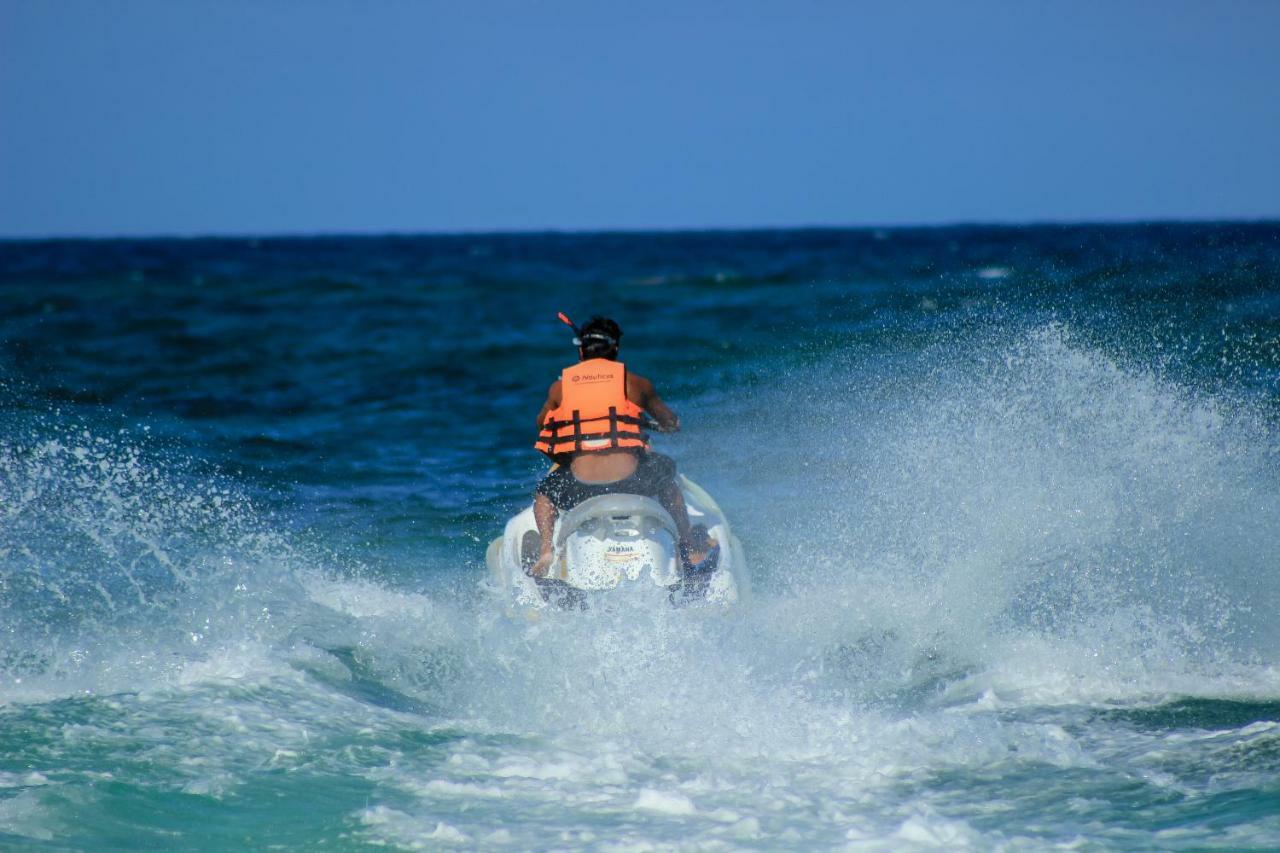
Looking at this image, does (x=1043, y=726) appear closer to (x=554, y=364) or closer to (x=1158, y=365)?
(x=1158, y=365)

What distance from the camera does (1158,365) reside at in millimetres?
13758

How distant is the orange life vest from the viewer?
6250 mm

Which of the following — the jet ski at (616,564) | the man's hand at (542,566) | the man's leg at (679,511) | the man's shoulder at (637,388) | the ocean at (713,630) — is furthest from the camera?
the man's shoulder at (637,388)

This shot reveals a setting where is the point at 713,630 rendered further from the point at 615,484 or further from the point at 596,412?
the point at 596,412

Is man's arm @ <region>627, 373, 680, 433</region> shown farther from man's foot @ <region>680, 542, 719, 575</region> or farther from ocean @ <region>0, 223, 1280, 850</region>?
ocean @ <region>0, 223, 1280, 850</region>

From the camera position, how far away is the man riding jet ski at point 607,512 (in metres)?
5.90

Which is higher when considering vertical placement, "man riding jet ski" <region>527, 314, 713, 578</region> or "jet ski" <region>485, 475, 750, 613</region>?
"man riding jet ski" <region>527, 314, 713, 578</region>

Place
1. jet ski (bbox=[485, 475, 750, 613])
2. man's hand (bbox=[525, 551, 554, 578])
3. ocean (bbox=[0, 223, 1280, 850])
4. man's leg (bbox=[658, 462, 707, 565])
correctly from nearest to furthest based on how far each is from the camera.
Answer: 1. ocean (bbox=[0, 223, 1280, 850])
2. jet ski (bbox=[485, 475, 750, 613])
3. man's hand (bbox=[525, 551, 554, 578])
4. man's leg (bbox=[658, 462, 707, 565])

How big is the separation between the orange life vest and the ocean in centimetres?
92

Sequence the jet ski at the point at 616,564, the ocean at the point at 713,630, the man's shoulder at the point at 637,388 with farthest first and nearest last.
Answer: the man's shoulder at the point at 637,388 < the jet ski at the point at 616,564 < the ocean at the point at 713,630

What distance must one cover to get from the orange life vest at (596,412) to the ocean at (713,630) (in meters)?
0.92

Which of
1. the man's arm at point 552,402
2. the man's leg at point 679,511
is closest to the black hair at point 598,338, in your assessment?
the man's arm at point 552,402

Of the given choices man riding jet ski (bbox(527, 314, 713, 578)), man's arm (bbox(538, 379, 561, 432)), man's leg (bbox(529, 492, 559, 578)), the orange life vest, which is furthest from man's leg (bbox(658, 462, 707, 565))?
man's arm (bbox(538, 379, 561, 432))

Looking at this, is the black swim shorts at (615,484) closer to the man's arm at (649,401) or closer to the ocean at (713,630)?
the man's arm at (649,401)
